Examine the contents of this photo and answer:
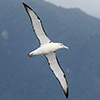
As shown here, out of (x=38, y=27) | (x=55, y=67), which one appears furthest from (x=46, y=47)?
(x=55, y=67)

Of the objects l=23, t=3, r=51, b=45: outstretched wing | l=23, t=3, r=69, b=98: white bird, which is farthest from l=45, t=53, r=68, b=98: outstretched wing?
l=23, t=3, r=51, b=45: outstretched wing

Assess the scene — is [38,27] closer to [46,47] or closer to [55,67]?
[46,47]

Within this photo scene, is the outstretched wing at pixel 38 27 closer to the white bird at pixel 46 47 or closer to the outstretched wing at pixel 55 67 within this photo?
the white bird at pixel 46 47

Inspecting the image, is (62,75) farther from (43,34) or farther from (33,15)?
(33,15)

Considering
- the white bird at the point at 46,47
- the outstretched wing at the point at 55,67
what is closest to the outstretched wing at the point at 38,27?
the white bird at the point at 46,47

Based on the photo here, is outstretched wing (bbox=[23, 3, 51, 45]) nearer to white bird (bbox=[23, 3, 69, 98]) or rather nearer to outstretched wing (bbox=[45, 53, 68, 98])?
white bird (bbox=[23, 3, 69, 98])

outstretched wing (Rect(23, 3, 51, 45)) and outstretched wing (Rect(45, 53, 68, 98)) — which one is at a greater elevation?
outstretched wing (Rect(23, 3, 51, 45))

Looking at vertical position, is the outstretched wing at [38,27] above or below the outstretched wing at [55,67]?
above

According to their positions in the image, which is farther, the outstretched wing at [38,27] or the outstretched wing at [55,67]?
the outstretched wing at [55,67]

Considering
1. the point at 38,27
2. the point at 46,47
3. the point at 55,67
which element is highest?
the point at 38,27

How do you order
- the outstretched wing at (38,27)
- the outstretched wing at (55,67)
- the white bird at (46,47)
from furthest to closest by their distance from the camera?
1. the outstretched wing at (55,67)
2. the white bird at (46,47)
3. the outstretched wing at (38,27)

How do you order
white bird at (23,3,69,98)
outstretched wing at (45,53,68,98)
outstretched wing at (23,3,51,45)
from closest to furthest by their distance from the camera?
outstretched wing at (23,3,51,45) → white bird at (23,3,69,98) → outstretched wing at (45,53,68,98)

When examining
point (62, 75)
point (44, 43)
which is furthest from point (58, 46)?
point (62, 75)

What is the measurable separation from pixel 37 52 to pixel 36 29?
2.33 meters
